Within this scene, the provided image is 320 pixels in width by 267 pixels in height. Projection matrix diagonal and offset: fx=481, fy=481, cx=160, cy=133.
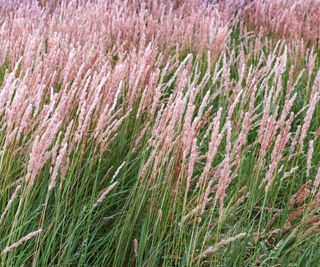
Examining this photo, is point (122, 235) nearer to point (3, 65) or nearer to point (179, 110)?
point (179, 110)

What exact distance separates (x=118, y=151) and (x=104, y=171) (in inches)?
4.6

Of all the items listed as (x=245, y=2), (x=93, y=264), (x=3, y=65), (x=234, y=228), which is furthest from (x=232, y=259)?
(x=245, y=2)

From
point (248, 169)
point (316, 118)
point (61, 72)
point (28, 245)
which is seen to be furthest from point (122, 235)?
point (316, 118)

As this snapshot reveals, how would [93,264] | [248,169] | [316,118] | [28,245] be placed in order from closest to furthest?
[28,245]
[93,264]
[248,169]
[316,118]

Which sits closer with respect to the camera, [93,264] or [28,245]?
[28,245]

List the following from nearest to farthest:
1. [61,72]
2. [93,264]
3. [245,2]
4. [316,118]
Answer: [93,264] < [61,72] < [316,118] < [245,2]

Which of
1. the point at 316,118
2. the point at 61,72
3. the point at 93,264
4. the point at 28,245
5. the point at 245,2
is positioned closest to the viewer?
the point at 28,245

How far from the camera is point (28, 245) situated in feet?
5.24

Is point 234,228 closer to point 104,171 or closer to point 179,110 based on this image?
point 179,110

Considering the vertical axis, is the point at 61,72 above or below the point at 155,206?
above

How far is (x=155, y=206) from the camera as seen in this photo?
1769 millimetres

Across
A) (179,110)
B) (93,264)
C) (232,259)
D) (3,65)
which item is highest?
(179,110)

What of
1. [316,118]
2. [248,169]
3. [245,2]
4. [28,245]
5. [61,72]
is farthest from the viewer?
[245,2]

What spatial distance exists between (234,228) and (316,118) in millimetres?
1317
